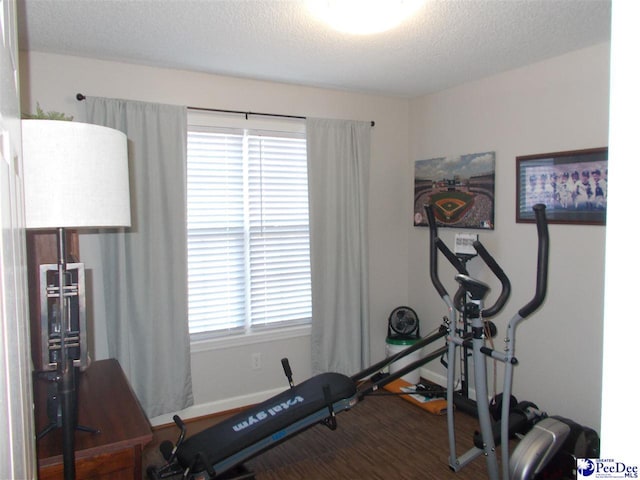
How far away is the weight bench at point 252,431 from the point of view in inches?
90.7

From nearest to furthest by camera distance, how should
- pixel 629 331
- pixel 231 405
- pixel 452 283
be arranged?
pixel 629 331 < pixel 231 405 < pixel 452 283

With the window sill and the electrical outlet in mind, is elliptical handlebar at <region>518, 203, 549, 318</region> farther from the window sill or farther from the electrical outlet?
the electrical outlet

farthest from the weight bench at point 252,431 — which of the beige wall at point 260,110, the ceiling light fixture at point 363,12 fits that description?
the ceiling light fixture at point 363,12

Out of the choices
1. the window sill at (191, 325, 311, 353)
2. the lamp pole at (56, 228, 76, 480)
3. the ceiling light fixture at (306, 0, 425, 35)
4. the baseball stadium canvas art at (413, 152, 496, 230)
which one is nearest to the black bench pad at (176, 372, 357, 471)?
the lamp pole at (56, 228, 76, 480)

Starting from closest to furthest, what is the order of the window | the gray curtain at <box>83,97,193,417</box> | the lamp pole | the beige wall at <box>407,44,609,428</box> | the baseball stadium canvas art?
Result: the lamp pole
the beige wall at <box>407,44,609,428</box>
the gray curtain at <box>83,97,193,417</box>
the window
the baseball stadium canvas art

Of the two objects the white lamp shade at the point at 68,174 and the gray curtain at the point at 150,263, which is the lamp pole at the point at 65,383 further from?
the gray curtain at the point at 150,263

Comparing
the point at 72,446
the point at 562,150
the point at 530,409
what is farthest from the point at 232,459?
the point at 562,150

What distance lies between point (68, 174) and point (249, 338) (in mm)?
2513

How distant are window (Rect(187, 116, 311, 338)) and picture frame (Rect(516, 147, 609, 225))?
65.6 inches

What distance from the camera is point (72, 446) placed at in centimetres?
141

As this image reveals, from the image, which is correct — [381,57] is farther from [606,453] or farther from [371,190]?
[606,453]

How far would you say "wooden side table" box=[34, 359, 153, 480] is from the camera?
1485 mm

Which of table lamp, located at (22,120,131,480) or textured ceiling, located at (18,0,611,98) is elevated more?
textured ceiling, located at (18,0,611,98)

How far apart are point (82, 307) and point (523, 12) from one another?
2419 millimetres
